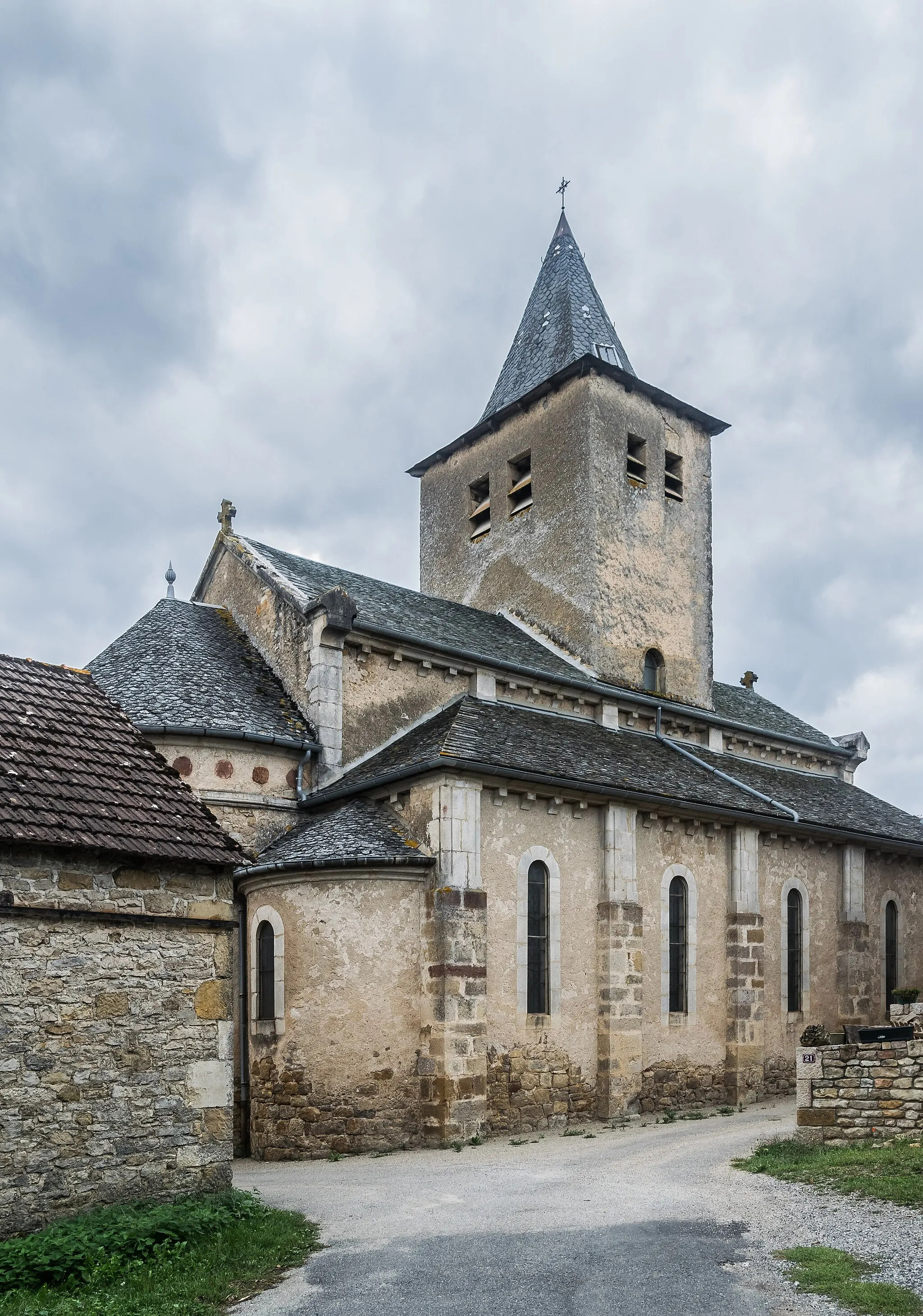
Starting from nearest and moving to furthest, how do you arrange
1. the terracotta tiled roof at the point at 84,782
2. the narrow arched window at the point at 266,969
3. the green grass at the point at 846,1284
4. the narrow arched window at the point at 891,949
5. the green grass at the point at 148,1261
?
the green grass at the point at 846,1284 → the green grass at the point at 148,1261 → the terracotta tiled roof at the point at 84,782 → the narrow arched window at the point at 266,969 → the narrow arched window at the point at 891,949

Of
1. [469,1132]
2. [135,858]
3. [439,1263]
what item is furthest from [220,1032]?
[469,1132]

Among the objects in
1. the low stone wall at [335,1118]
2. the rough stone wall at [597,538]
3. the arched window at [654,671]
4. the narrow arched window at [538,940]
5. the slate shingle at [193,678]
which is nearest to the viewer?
the low stone wall at [335,1118]

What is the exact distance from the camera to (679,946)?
18.5 m

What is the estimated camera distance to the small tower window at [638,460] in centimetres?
2472

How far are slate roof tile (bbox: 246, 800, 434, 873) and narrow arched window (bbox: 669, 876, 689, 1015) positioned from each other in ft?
17.2

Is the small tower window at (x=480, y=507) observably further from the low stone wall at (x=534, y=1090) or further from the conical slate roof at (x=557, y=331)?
the low stone wall at (x=534, y=1090)

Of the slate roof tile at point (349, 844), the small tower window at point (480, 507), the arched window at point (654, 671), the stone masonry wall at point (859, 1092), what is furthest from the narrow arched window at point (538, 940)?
the small tower window at point (480, 507)

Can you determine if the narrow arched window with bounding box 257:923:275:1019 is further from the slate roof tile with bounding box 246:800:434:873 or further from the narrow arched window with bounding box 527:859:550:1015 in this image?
the narrow arched window with bounding box 527:859:550:1015

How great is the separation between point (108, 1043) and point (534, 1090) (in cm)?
823

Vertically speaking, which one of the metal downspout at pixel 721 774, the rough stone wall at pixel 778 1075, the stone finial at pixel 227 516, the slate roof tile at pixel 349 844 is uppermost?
the stone finial at pixel 227 516

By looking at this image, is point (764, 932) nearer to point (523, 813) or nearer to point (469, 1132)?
point (523, 813)

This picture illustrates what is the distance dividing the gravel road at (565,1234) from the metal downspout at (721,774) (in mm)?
7456

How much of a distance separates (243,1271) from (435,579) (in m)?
20.1

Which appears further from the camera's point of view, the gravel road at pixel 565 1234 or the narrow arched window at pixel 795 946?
the narrow arched window at pixel 795 946
